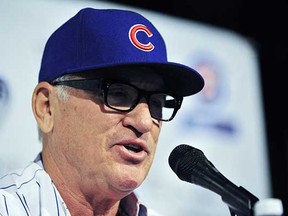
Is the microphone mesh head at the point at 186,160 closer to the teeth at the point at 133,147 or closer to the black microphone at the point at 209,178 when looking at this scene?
the black microphone at the point at 209,178

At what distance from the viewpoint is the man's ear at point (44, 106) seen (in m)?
1.26

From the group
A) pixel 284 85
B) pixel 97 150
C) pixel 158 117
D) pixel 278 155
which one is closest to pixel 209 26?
pixel 284 85

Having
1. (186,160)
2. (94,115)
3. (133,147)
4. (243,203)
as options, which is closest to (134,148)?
(133,147)

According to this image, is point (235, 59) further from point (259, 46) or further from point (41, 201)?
point (41, 201)

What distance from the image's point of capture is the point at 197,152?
40.1 inches

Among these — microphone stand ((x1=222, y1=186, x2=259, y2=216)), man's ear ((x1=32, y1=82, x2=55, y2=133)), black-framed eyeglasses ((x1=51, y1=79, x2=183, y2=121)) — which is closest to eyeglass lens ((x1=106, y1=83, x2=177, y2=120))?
black-framed eyeglasses ((x1=51, y1=79, x2=183, y2=121))

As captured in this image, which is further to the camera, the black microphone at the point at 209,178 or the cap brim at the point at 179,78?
the cap brim at the point at 179,78

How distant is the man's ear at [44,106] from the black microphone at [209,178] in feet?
1.12

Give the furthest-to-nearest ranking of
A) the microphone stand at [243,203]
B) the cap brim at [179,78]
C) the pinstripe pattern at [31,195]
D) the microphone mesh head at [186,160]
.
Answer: the cap brim at [179,78] < the pinstripe pattern at [31,195] < the microphone mesh head at [186,160] < the microphone stand at [243,203]

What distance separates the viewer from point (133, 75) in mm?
1246

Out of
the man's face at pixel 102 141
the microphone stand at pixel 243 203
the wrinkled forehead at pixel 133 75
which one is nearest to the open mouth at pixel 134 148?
the man's face at pixel 102 141

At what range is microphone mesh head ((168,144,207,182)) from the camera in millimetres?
998

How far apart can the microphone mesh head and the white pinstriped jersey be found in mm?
309

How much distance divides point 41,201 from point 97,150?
0.55ft
